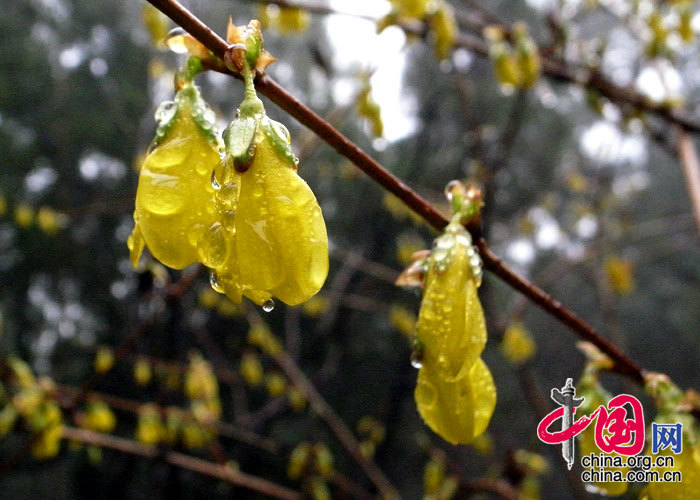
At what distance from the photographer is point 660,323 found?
827 centimetres

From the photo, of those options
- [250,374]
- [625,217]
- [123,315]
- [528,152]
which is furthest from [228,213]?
[528,152]

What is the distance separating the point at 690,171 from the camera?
1.09 meters

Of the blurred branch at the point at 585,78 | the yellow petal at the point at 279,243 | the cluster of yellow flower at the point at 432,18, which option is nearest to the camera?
the yellow petal at the point at 279,243

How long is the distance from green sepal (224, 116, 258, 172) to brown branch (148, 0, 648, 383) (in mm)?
52

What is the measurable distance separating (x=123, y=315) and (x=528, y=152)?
20.8ft

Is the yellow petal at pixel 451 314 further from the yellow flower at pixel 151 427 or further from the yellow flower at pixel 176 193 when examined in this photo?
the yellow flower at pixel 151 427

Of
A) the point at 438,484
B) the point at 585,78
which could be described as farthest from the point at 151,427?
the point at 585,78

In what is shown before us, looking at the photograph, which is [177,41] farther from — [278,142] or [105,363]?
[105,363]

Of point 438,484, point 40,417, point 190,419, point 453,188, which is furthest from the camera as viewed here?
A: point 438,484

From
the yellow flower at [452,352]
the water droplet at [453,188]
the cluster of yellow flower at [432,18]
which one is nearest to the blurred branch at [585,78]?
the cluster of yellow flower at [432,18]

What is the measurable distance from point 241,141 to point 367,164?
0.38 ft

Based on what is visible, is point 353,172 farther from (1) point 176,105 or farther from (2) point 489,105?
(2) point 489,105

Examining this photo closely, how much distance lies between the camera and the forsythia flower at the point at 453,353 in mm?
409

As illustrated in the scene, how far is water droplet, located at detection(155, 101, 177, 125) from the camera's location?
0.39 metres
